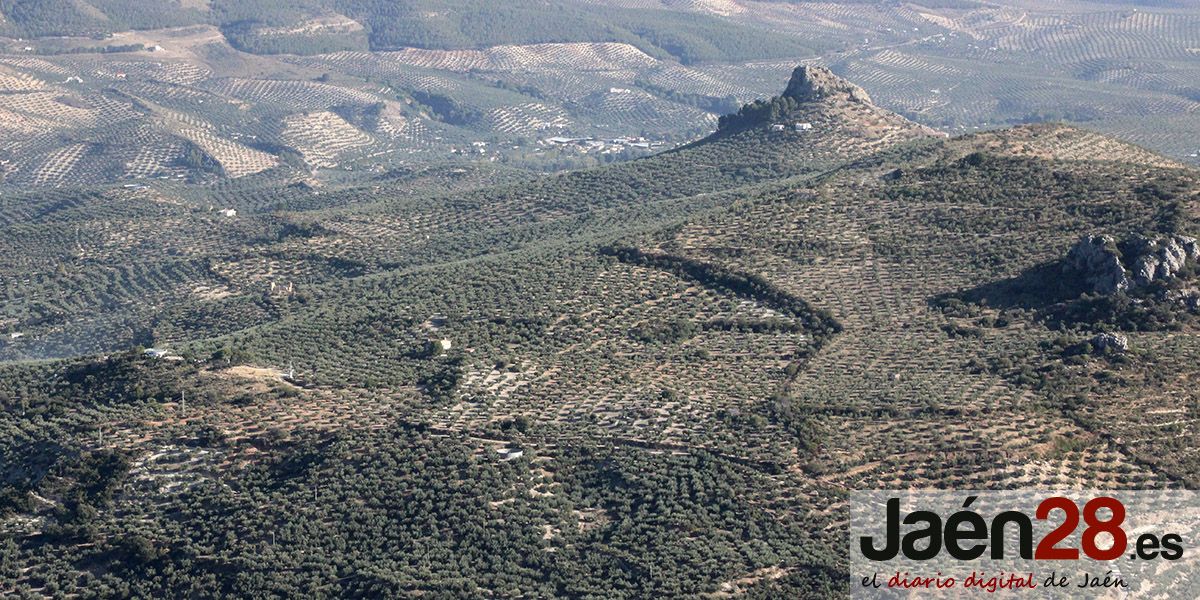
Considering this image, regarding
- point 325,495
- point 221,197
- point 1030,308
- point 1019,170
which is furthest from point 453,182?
point 325,495

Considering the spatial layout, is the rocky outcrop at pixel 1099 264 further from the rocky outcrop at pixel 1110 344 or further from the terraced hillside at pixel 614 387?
the rocky outcrop at pixel 1110 344

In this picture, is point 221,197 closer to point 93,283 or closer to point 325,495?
point 93,283

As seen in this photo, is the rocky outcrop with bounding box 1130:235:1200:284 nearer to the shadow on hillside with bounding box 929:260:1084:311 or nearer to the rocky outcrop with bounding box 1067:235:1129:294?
the rocky outcrop with bounding box 1067:235:1129:294

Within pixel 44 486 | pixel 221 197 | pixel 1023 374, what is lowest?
pixel 221 197

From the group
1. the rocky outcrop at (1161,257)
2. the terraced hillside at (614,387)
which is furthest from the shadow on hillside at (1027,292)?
the rocky outcrop at (1161,257)

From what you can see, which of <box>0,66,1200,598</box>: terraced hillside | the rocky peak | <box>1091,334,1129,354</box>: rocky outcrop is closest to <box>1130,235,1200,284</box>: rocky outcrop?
<box>0,66,1200,598</box>: terraced hillside

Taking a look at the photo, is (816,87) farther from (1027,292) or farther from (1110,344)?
(1110,344)
